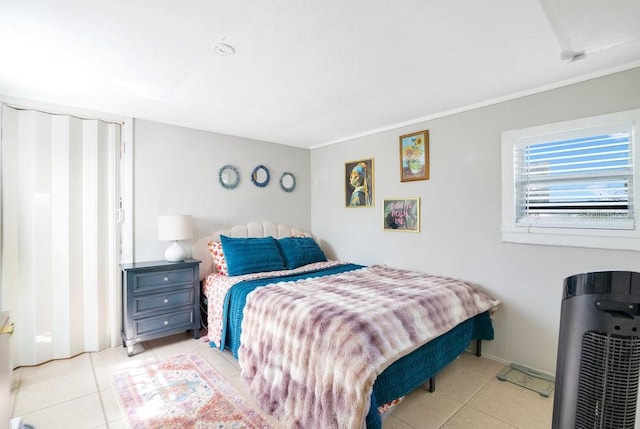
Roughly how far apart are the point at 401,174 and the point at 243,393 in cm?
267

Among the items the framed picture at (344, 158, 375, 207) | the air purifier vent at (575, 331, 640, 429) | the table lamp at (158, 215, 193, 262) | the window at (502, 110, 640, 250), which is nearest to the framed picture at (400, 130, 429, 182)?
the framed picture at (344, 158, 375, 207)

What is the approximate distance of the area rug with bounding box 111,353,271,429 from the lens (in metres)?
1.90

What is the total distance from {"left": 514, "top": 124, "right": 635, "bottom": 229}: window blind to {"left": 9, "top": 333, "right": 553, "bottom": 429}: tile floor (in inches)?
53.7

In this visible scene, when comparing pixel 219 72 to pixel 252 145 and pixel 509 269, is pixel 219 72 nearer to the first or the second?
pixel 252 145

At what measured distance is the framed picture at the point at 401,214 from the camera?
3330mm

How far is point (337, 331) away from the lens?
1.77m

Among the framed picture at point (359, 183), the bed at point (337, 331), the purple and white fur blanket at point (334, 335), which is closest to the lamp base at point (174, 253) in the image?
the bed at point (337, 331)

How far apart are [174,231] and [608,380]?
3.26 metres

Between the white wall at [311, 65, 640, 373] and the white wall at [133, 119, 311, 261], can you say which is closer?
the white wall at [311, 65, 640, 373]

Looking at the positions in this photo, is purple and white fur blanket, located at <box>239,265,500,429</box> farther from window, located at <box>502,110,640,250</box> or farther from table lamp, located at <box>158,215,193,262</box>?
table lamp, located at <box>158,215,193,262</box>

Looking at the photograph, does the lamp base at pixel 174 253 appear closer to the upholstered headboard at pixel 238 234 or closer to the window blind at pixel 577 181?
the upholstered headboard at pixel 238 234

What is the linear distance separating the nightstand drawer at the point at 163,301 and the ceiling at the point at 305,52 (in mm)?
1845

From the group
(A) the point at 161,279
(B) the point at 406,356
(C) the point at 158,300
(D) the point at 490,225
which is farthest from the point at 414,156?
(C) the point at 158,300

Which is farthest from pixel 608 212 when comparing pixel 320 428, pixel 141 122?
pixel 141 122
